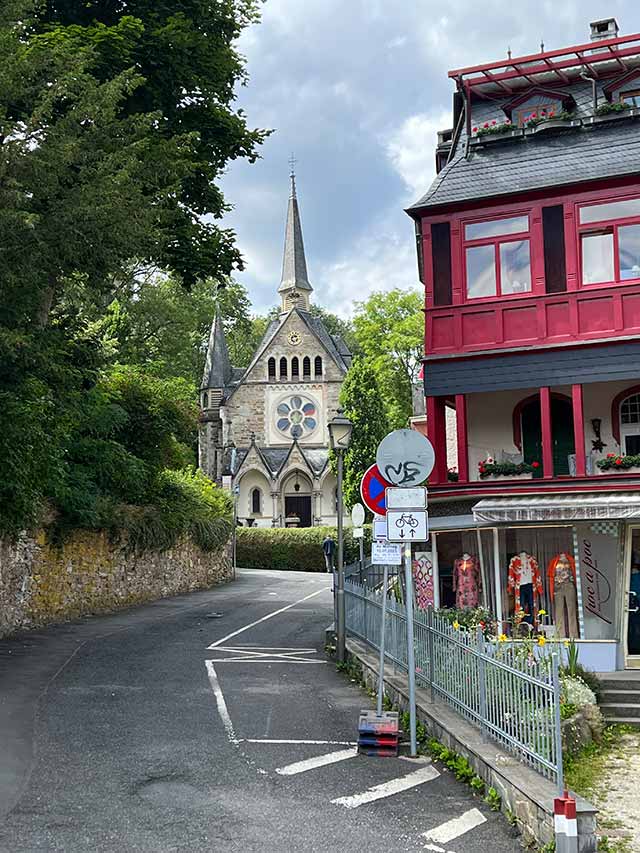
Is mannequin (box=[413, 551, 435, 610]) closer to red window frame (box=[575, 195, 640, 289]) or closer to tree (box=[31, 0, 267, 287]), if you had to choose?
red window frame (box=[575, 195, 640, 289])

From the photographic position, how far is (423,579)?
57.4ft

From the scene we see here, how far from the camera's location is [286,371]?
6844 cm

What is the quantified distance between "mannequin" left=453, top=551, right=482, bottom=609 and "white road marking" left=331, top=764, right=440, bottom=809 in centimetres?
753

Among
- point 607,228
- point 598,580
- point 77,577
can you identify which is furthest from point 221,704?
point 77,577

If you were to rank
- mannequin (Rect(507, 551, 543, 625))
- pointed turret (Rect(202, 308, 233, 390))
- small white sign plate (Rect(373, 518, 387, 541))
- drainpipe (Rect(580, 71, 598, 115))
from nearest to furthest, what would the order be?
small white sign plate (Rect(373, 518, 387, 541))
mannequin (Rect(507, 551, 543, 625))
drainpipe (Rect(580, 71, 598, 115))
pointed turret (Rect(202, 308, 233, 390))

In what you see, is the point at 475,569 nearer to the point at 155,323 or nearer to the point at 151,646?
the point at 151,646

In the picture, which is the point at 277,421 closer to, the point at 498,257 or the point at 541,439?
the point at 541,439

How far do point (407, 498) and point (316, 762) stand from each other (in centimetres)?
268

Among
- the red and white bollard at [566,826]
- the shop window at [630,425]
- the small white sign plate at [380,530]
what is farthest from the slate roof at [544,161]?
the red and white bollard at [566,826]

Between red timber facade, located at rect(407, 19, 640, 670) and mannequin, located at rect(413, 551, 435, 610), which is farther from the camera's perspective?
mannequin, located at rect(413, 551, 435, 610)

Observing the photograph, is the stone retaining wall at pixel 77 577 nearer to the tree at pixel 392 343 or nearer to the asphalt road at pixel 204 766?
the asphalt road at pixel 204 766

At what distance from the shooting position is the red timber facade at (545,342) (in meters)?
15.4

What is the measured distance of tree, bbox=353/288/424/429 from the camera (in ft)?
182

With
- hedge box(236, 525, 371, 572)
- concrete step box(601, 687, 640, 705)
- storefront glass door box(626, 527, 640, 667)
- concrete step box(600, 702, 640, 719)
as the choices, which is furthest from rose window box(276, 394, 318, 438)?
concrete step box(600, 702, 640, 719)
